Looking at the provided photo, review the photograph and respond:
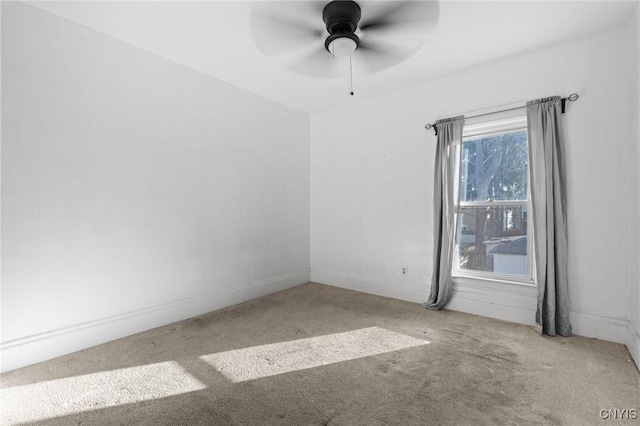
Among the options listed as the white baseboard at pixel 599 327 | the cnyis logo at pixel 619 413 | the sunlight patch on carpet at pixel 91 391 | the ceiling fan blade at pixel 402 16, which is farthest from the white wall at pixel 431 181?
the sunlight patch on carpet at pixel 91 391

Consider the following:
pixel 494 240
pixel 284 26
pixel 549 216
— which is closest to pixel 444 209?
pixel 494 240

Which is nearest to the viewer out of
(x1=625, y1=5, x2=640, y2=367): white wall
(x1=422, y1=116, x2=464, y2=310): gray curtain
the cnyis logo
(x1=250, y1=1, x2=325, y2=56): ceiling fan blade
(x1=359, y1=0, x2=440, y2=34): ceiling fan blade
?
the cnyis logo

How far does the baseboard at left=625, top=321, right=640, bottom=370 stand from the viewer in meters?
2.08

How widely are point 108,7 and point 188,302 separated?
2.62 meters

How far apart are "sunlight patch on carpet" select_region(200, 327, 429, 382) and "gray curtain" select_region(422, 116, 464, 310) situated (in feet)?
2.97

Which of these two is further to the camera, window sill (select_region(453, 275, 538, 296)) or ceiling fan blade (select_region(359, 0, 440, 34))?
window sill (select_region(453, 275, 538, 296))

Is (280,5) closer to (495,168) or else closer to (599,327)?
(495,168)

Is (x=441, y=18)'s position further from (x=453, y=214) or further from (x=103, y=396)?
(x=103, y=396)

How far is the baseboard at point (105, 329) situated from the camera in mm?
2139

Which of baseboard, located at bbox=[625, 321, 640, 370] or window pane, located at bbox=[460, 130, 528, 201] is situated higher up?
window pane, located at bbox=[460, 130, 528, 201]

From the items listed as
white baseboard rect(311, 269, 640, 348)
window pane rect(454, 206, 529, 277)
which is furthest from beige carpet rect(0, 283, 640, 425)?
window pane rect(454, 206, 529, 277)

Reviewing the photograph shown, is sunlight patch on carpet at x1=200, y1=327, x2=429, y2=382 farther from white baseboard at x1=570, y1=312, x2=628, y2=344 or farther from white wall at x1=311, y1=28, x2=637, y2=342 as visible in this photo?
white baseboard at x1=570, y1=312, x2=628, y2=344

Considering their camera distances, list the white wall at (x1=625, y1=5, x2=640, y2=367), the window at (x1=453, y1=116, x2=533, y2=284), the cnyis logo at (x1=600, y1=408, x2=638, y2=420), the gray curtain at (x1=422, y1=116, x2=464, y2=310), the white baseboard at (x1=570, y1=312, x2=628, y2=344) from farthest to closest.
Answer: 1. the gray curtain at (x1=422, y1=116, x2=464, y2=310)
2. the window at (x1=453, y1=116, x2=533, y2=284)
3. the white baseboard at (x1=570, y1=312, x2=628, y2=344)
4. the white wall at (x1=625, y1=5, x2=640, y2=367)
5. the cnyis logo at (x1=600, y1=408, x2=638, y2=420)

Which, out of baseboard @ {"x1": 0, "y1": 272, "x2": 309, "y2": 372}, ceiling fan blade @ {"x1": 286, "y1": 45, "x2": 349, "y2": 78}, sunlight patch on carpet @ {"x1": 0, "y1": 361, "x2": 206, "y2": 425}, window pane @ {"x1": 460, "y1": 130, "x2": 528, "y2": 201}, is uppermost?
ceiling fan blade @ {"x1": 286, "y1": 45, "x2": 349, "y2": 78}
